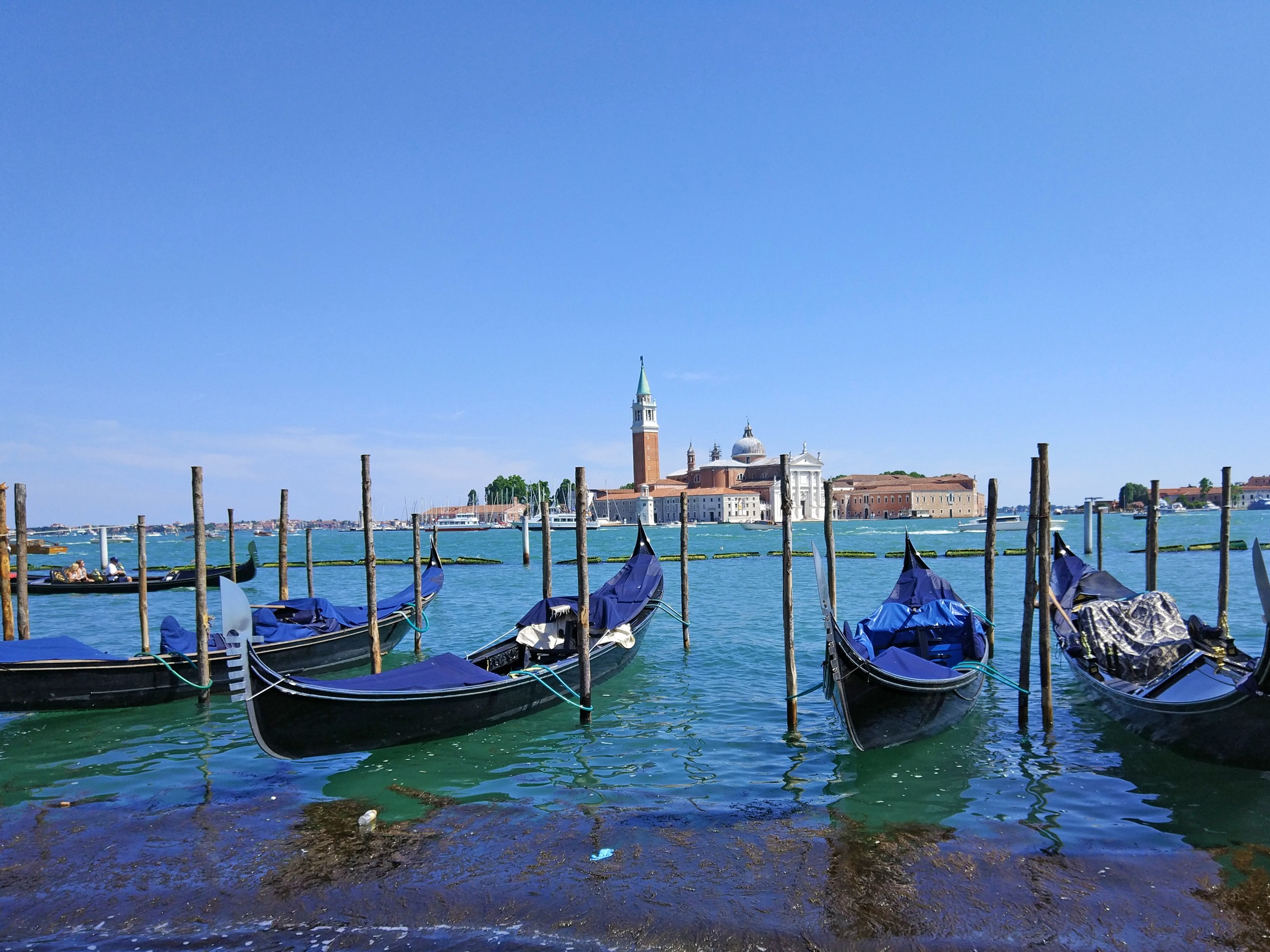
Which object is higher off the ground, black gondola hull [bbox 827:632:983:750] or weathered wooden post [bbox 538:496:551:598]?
weathered wooden post [bbox 538:496:551:598]

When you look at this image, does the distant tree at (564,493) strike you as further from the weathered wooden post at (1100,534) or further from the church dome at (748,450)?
the weathered wooden post at (1100,534)

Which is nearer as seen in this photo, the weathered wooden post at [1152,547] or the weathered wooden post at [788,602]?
the weathered wooden post at [788,602]

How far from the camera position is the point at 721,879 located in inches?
156

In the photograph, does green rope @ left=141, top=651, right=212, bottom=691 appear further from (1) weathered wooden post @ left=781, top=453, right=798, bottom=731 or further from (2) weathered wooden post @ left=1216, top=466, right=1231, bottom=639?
(2) weathered wooden post @ left=1216, top=466, right=1231, bottom=639

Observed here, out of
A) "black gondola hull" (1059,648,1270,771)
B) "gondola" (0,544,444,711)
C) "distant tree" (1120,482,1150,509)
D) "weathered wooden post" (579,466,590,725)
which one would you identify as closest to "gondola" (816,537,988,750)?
"black gondola hull" (1059,648,1270,771)

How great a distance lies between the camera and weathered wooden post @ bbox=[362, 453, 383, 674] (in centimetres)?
749

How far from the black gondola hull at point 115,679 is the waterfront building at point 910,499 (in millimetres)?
84495

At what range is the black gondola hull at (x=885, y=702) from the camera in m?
5.50

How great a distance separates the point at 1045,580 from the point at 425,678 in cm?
423

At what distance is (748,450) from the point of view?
98.2 meters

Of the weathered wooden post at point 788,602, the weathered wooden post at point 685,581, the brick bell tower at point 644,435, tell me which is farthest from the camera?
the brick bell tower at point 644,435

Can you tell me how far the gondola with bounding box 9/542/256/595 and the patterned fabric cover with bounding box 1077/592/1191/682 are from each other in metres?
16.5

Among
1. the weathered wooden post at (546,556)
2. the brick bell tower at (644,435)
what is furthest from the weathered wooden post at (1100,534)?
the brick bell tower at (644,435)

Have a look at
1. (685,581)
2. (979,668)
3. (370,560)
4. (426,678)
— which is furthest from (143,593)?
(979,668)
